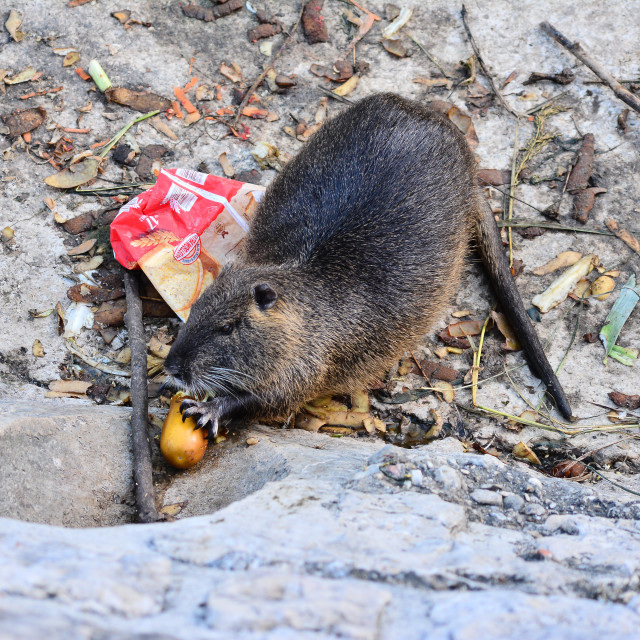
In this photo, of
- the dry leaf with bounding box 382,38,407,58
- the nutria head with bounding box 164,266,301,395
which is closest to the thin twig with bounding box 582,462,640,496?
the nutria head with bounding box 164,266,301,395

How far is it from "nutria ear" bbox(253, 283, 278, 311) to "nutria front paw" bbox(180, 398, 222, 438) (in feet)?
1.48

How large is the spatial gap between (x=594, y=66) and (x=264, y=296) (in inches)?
113

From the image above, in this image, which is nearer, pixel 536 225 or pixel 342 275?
pixel 342 275

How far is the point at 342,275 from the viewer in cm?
306

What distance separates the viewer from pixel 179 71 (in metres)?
4.34

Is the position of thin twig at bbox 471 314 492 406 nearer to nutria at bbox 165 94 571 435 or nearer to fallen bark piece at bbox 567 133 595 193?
nutria at bbox 165 94 571 435

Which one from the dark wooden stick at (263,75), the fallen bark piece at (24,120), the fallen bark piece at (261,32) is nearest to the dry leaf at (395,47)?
the dark wooden stick at (263,75)

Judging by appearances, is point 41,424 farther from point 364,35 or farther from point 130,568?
point 364,35

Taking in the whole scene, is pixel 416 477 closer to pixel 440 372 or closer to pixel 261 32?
pixel 440 372

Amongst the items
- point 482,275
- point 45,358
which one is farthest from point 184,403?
point 482,275

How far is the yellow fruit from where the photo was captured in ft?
8.73

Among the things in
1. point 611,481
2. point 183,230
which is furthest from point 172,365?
point 611,481

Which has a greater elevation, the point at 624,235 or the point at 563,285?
the point at 624,235

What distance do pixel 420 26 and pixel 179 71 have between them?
1694mm
